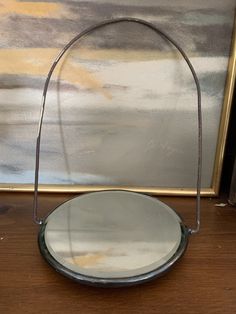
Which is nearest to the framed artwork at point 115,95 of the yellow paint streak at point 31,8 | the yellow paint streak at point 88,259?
the yellow paint streak at point 31,8

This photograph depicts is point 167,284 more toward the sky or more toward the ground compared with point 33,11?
more toward the ground

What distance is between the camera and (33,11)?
0.57m

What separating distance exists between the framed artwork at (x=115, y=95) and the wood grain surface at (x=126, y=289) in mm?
91

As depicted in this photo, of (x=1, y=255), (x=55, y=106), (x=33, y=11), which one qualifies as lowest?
(x=1, y=255)

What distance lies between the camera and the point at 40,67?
0.60m

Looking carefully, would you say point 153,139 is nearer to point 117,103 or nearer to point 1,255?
point 117,103

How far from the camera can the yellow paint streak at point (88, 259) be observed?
52 centimetres

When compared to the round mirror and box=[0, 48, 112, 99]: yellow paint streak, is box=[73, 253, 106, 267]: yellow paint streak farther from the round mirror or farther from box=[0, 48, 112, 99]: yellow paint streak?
box=[0, 48, 112, 99]: yellow paint streak

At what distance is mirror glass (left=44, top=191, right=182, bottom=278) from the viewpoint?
0.52m

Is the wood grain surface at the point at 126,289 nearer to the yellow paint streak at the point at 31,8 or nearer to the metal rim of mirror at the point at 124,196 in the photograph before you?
the metal rim of mirror at the point at 124,196

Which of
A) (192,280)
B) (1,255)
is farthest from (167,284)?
(1,255)

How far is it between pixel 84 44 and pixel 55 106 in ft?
0.30

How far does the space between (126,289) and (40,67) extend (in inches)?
11.6

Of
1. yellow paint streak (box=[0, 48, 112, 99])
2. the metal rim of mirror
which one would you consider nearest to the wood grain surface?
the metal rim of mirror
